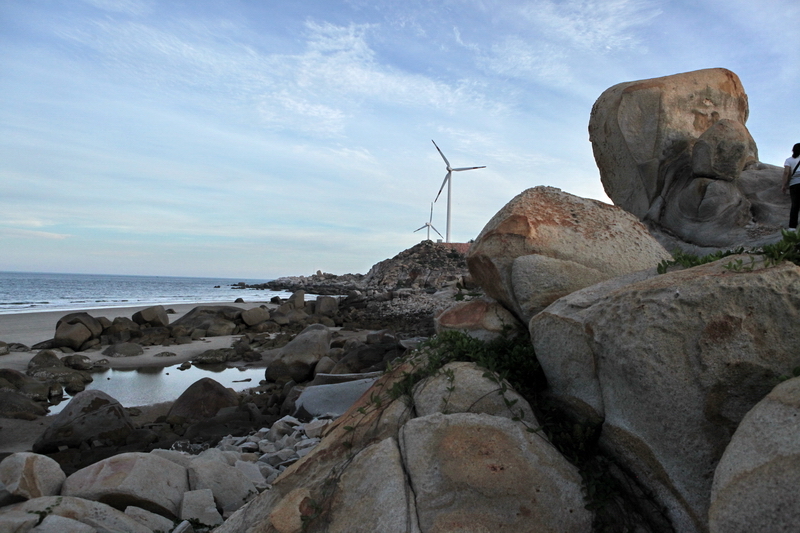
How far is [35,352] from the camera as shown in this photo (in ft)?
56.4

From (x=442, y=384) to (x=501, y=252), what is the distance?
6.30 ft

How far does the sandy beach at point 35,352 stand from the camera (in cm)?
942

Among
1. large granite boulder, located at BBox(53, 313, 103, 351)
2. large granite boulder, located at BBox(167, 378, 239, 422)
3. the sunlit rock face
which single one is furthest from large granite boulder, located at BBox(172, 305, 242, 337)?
the sunlit rock face

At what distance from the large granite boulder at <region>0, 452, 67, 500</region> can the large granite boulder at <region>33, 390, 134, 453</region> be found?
114 inches

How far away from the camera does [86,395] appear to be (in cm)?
934

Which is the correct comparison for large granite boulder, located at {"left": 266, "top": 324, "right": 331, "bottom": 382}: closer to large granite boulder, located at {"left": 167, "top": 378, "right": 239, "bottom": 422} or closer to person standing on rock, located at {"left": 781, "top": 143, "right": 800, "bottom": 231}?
large granite boulder, located at {"left": 167, "top": 378, "right": 239, "bottom": 422}

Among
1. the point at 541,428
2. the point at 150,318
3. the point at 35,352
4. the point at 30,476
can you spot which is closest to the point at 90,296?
the point at 150,318

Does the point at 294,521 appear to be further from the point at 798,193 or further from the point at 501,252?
the point at 798,193

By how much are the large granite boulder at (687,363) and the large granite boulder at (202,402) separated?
8.53 m

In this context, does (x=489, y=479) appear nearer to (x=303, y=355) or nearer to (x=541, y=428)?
(x=541, y=428)

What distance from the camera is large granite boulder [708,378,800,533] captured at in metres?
2.61

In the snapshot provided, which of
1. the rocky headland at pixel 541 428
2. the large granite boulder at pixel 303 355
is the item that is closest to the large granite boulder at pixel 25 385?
the rocky headland at pixel 541 428

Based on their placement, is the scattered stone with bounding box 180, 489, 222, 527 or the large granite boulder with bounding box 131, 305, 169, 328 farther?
the large granite boulder with bounding box 131, 305, 169, 328

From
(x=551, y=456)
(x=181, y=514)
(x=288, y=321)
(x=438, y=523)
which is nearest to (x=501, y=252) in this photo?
(x=551, y=456)
